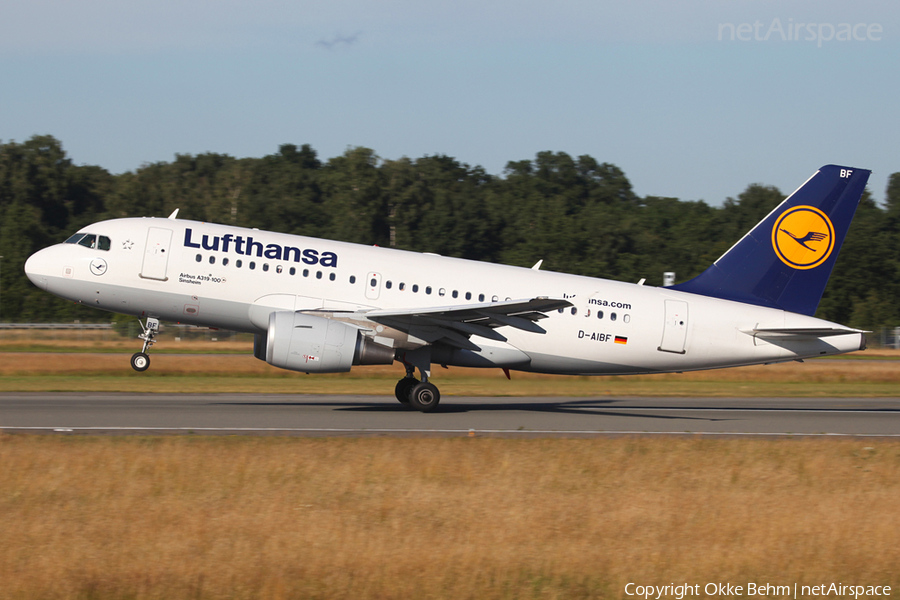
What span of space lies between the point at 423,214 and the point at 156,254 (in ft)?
229

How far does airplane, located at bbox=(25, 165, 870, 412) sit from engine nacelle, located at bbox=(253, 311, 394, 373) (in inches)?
1.1

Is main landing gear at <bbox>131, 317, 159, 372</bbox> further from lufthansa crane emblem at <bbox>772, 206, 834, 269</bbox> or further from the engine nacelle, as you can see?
lufthansa crane emblem at <bbox>772, 206, 834, 269</bbox>

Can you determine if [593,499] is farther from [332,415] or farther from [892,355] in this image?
[892,355]

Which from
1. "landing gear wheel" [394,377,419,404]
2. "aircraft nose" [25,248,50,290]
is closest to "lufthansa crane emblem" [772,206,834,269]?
"landing gear wheel" [394,377,419,404]

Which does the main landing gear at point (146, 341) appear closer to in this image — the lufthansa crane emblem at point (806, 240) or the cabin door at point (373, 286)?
the cabin door at point (373, 286)

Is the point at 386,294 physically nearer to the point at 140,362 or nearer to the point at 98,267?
the point at 140,362

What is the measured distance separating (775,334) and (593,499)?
41.6 ft

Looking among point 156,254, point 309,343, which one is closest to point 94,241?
point 156,254

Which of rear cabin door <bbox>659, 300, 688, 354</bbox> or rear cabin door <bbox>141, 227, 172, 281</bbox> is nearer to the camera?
rear cabin door <bbox>141, 227, 172, 281</bbox>

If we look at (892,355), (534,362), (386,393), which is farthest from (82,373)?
(892,355)

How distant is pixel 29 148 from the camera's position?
97750 mm

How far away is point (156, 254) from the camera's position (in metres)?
20.7

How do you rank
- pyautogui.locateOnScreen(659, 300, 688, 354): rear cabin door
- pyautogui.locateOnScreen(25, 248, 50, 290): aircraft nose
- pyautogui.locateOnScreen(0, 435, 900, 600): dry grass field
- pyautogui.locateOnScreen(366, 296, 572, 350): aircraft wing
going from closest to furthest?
1. pyautogui.locateOnScreen(0, 435, 900, 600): dry grass field
2. pyautogui.locateOnScreen(366, 296, 572, 350): aircraft wing
3. pyautogui.locateOnScreen(25, 248, 50, 290): aircraft nose
4. pyautogui.locateOnScreen(659, 300, 688, 354): rear cabin door

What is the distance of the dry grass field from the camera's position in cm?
832
